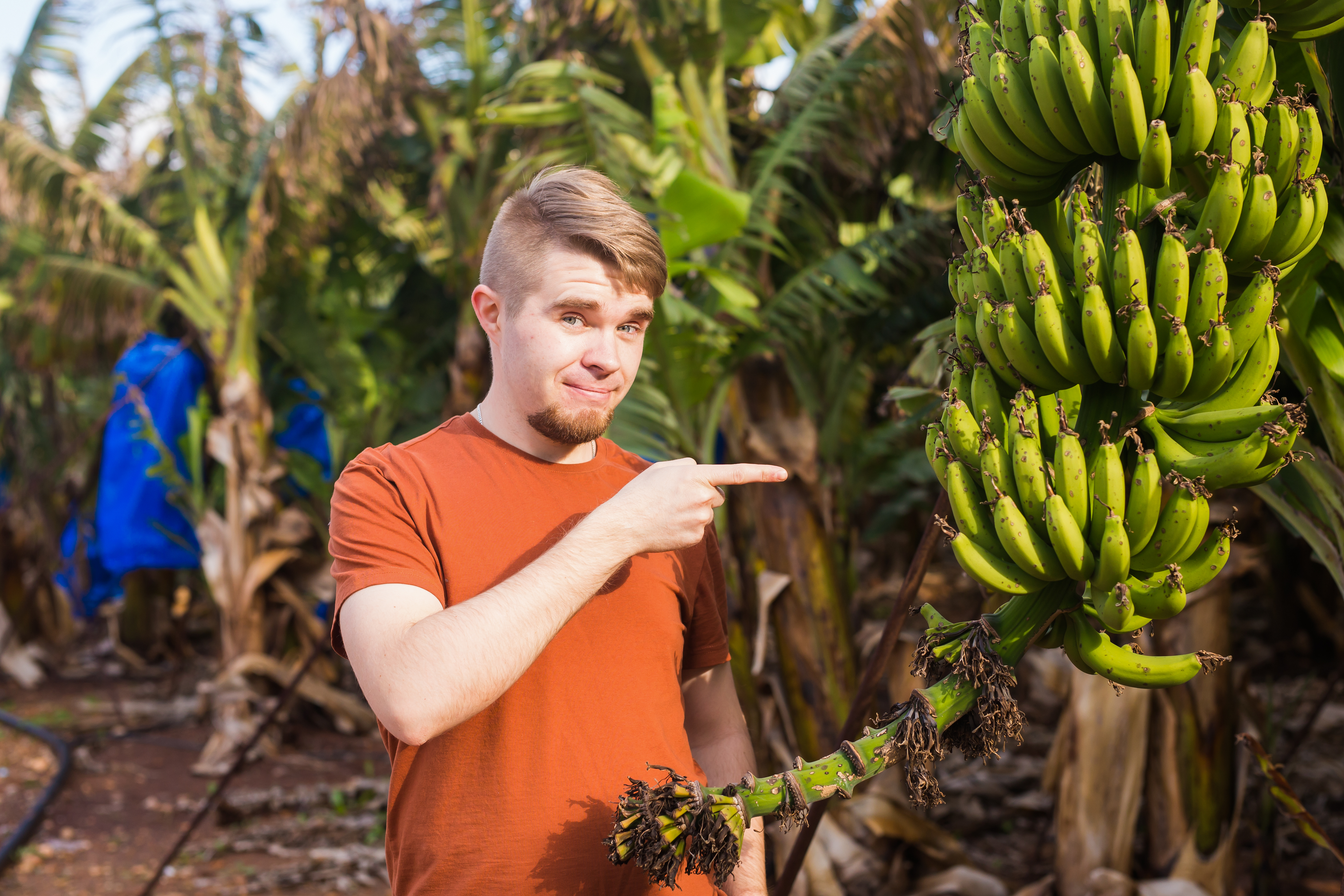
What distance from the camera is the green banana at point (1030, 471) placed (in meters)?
1.47

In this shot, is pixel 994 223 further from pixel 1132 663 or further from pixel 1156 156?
pixel 1132 663

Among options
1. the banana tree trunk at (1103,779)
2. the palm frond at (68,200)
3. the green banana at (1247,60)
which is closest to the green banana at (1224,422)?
the green banana at (1247,60)

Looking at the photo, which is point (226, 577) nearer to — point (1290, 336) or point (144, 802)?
point (144, 802)

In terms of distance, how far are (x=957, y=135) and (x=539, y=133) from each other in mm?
3134

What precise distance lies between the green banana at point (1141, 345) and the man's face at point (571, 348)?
2.50 feet

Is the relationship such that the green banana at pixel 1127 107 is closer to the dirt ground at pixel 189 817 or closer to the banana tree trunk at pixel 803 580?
the banana tree trunk at pixel 803 580

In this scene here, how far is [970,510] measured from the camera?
60.9 inches

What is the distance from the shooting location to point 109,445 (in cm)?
756

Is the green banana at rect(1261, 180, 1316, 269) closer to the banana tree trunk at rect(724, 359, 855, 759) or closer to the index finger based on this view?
the index finger

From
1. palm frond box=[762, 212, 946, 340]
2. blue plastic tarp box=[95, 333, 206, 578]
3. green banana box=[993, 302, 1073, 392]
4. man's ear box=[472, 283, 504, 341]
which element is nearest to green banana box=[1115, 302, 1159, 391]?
green banana box=[993, 302, 1073, 392]

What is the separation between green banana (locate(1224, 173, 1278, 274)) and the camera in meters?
1.48

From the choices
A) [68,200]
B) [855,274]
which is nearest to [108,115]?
[68,200]

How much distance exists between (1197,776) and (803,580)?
1.72 meters

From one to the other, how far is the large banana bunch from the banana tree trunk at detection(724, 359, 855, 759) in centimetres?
234
